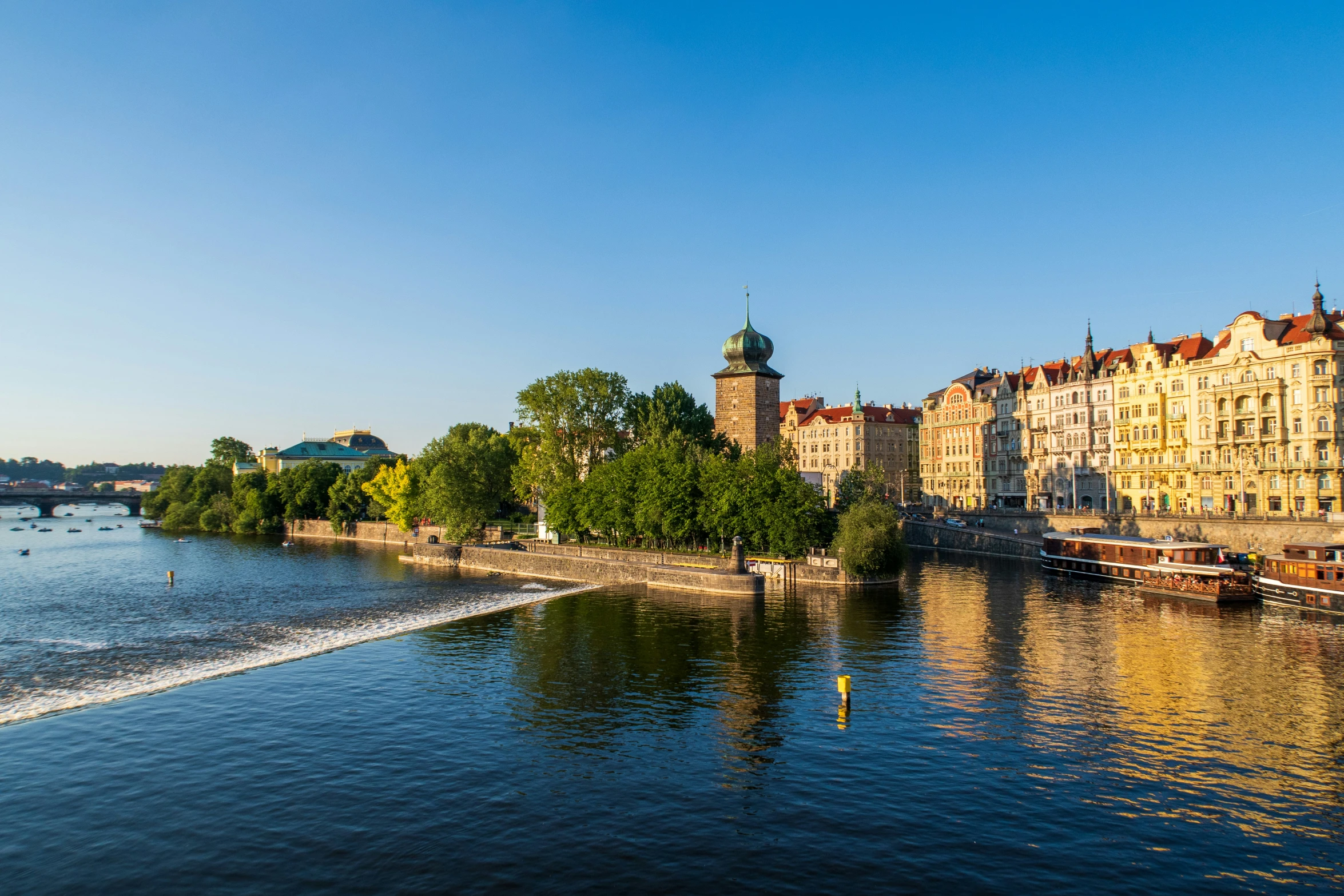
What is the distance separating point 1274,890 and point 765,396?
86.7 m

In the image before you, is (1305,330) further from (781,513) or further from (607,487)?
(607,487)

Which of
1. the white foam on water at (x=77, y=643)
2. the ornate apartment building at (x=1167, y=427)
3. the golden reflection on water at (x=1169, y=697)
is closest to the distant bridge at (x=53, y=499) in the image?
the white foam on water at (x=77, y=643)

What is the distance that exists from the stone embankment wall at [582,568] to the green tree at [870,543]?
782 centimetres

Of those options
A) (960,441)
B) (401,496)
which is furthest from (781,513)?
(960,441)

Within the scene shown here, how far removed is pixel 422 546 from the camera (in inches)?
3708

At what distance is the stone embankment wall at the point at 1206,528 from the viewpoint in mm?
68875

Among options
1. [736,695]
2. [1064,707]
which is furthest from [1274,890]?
[736,695]

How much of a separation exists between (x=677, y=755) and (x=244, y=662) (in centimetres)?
2560

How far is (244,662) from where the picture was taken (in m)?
41.0

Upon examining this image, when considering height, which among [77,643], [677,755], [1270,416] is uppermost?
[1270,416]

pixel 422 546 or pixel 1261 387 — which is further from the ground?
pixel 1261 387

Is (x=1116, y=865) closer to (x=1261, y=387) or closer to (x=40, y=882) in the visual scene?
(x=40, y=882)

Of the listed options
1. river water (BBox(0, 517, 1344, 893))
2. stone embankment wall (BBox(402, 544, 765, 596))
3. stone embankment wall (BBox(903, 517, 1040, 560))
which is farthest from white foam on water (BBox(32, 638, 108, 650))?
stone embankment wall (BBox(903, 517, 1040, 560))

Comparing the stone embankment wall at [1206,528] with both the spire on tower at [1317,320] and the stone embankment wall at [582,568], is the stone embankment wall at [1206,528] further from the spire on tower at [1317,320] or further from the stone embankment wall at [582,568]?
the stone embankment wall at [582,568]
